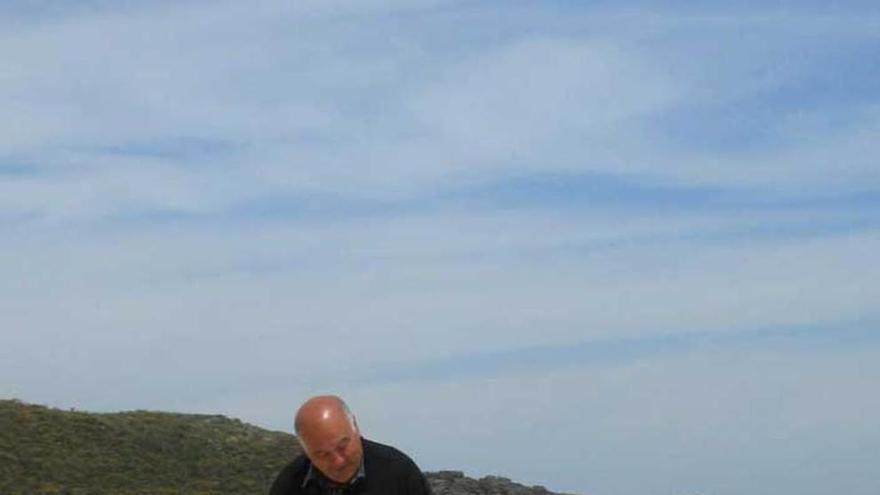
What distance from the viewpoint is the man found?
313 inches

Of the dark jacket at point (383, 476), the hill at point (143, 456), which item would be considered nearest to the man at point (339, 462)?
the dark jacket at point (383, 476)

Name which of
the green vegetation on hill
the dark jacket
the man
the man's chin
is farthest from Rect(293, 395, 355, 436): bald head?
the green vegetation on hill

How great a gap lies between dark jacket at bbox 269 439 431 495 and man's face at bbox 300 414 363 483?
0.21 m

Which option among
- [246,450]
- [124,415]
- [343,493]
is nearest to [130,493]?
[246,450]

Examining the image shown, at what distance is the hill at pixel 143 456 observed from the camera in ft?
151

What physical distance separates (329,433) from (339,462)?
0.24m

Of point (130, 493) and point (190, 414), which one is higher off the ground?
point (190, 414)

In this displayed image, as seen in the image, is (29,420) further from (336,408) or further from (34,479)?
(336,408)

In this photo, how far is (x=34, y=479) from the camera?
47125mm

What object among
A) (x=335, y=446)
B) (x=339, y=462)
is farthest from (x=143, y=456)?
(x=335, y=446)

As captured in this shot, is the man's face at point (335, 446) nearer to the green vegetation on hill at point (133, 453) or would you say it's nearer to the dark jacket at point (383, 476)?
the dark jacket at point (383, 476)

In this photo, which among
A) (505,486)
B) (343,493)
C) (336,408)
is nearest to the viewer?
(336,408)

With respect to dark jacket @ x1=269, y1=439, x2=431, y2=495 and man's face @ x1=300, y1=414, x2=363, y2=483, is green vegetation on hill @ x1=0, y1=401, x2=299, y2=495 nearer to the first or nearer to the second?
dark jacket @ x1=269, y1=439, x2=431, y2=495

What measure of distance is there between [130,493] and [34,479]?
353cm
